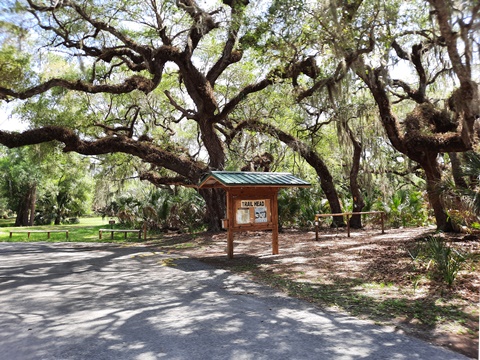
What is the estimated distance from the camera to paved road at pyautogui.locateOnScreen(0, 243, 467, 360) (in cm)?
345

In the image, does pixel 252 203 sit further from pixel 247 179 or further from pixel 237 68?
pixel 237 68

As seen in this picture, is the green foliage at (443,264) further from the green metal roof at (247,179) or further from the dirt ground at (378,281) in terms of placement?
the green metal roof at (247,179)

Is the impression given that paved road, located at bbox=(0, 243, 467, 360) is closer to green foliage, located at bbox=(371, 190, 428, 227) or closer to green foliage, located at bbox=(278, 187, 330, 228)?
green foliage, located at bbox=(278, 187, 330, 228)

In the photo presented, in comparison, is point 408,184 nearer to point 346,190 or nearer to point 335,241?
point 346,190

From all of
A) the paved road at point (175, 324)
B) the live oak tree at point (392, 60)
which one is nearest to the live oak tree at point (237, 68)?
the live oak tree at point (392, 60)

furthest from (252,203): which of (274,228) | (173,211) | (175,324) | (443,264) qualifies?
(173,211)

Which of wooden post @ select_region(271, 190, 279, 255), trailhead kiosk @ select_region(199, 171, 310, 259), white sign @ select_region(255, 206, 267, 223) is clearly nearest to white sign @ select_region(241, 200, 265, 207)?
trailhead kiosk @ select_region(199, 171, 310, 259)

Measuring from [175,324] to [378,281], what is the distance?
3.72 metres

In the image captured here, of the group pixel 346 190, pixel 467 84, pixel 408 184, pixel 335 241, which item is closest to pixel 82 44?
pixel 335 241

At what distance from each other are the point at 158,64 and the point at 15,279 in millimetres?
7560

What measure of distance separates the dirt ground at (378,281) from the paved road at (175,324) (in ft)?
1.41

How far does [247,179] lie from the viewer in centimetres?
909

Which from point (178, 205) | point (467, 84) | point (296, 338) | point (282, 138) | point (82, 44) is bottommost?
point (296, 338)

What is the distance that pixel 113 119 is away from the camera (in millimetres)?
17172
